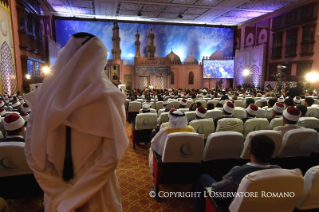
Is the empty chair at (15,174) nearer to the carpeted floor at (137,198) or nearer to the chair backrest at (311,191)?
the carpeted floor at (137,198)

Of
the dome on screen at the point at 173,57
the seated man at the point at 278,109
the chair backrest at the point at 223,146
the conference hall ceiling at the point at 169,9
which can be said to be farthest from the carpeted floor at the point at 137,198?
the dome on screen at the point at 173,57

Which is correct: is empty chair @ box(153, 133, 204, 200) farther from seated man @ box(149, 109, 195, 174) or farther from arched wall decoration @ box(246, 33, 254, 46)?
arched wall decoration @ box(246, 33, 254, 46)

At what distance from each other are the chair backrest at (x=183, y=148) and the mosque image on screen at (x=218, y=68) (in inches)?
671

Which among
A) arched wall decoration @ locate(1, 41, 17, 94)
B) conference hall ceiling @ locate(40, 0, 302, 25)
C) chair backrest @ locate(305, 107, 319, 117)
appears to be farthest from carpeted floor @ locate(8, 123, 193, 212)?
conference hall ceiling @ locate(40, 0, 302, 25)

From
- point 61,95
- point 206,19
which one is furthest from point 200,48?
point 61,95

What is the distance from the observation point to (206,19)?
60.7 feet

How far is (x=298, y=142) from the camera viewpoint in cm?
259

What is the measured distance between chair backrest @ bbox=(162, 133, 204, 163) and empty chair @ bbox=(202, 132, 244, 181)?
11 centimetres

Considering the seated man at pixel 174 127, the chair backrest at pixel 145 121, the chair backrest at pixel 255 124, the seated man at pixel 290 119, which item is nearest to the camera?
the seated man at pixel 174 127

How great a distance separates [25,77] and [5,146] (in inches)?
350

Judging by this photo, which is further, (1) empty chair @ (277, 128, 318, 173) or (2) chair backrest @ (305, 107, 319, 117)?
(2) chair backrest @ (305, 107, 319, 117)

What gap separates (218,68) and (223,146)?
58.1ft

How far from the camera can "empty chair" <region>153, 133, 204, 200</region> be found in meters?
2.34

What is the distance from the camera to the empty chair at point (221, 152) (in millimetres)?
2375
